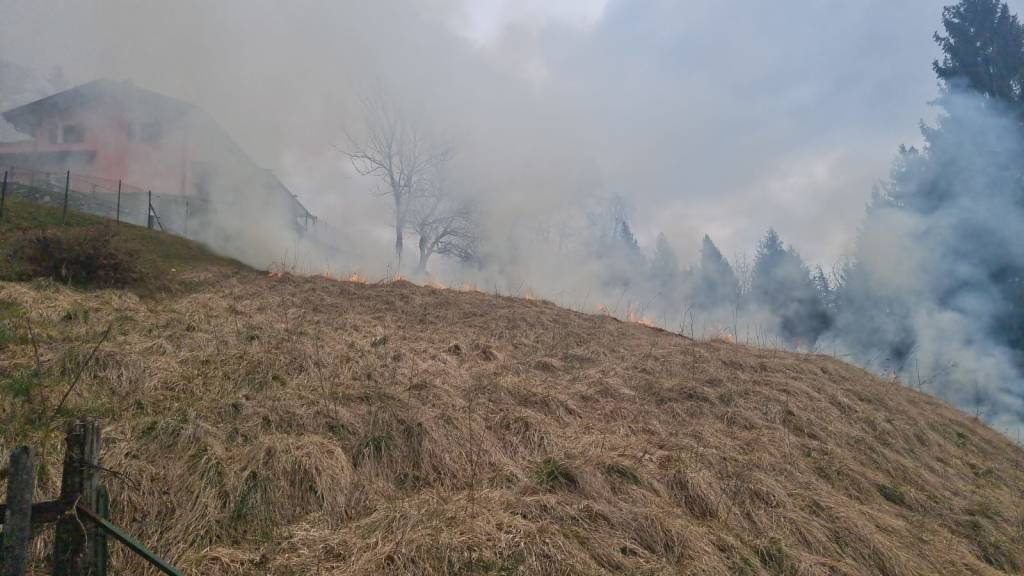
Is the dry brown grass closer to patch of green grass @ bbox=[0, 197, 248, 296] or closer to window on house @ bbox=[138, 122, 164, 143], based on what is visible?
patch of green grass @ bbox=[0, 197, 248, 296]

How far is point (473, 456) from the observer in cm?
425

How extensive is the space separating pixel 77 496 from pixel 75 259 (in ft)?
21.7

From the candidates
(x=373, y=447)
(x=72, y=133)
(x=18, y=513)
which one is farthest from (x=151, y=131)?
(x=18, y=513)

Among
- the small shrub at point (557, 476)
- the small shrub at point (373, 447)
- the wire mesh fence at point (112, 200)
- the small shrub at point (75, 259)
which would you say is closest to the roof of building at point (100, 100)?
the wire mesh fence at point (112, 200)

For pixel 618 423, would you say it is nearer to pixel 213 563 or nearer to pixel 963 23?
pixel 213 563

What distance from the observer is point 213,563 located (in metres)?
2.89

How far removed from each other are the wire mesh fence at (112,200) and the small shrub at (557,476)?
13141mm

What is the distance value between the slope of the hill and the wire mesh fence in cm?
855

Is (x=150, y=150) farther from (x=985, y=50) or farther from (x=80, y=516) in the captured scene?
(x=985, y=50)

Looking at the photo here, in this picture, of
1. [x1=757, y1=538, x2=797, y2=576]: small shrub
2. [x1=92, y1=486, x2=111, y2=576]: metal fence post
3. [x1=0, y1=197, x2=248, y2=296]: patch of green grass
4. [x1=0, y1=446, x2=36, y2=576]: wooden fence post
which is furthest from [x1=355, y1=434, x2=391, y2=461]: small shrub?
[x1=0, y1=197, x2=248, y2=296]: patch of green grass

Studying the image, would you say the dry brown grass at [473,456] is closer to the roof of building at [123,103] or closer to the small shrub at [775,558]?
the small shrub at [775,558]

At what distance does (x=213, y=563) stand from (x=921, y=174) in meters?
19.3

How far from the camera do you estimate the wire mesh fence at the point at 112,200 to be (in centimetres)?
1352

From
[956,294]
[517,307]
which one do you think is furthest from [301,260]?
[956,294]
